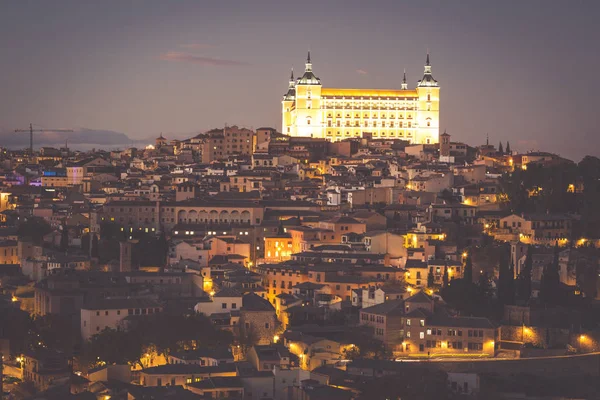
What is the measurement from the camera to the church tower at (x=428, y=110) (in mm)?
71062

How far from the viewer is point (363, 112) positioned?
7169 cm

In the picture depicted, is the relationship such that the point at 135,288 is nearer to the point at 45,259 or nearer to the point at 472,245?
the point at 45,259

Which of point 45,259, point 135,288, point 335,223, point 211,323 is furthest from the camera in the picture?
point 335,223

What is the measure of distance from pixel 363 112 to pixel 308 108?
2958 millimetres

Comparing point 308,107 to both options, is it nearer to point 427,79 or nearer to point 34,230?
point 427,79

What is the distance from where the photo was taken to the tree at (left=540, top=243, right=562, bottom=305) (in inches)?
1296

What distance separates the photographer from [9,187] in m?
52.2

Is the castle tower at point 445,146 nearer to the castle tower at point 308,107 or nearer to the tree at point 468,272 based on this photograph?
the castle tower at point 308,107

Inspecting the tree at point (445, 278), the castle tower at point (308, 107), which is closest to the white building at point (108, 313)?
the tree at point (445, 278)

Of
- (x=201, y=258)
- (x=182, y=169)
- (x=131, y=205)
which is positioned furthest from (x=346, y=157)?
(x=201, y=258)

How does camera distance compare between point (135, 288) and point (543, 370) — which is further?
point (135, 288)

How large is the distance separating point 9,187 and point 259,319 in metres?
23.6

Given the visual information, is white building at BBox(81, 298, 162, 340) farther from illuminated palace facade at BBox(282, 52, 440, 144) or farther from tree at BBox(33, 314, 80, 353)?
illuminated palace facade at BBox(282, 52, 440, 144)

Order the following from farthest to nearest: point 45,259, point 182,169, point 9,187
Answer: point 182,169 < point 9,187 < point 45,259
